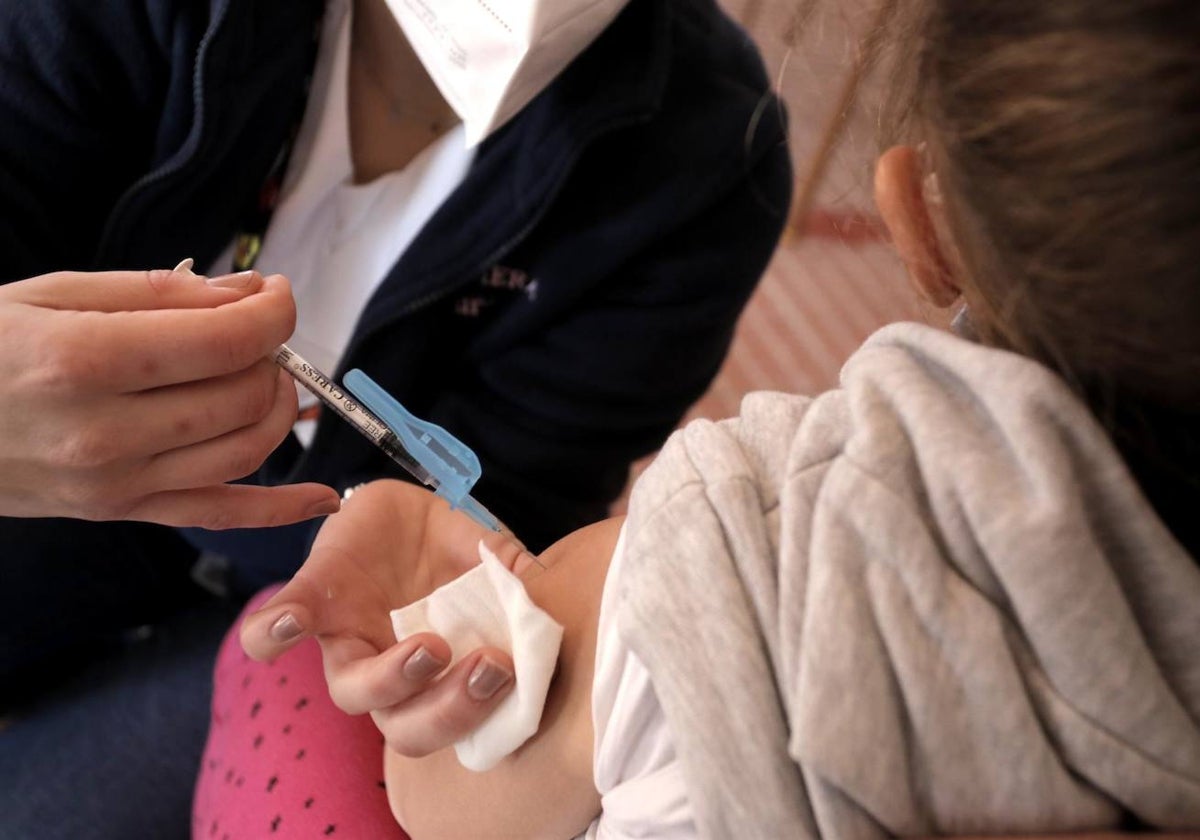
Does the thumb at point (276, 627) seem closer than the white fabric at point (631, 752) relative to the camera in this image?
No

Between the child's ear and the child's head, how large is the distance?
0.07ft

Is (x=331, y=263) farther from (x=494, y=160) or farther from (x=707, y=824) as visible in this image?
(x=707, y=824)

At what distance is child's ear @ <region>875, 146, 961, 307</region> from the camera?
Result: 1.38 feet

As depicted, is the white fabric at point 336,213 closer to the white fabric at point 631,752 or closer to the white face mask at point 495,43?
the white face mask at point 495,43

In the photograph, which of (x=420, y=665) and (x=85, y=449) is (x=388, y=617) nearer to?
(x=420, y=665)

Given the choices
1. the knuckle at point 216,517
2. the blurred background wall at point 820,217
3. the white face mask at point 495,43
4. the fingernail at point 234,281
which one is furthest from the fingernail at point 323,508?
the blurred background wall at point 820,217

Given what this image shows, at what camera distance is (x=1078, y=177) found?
31 cm

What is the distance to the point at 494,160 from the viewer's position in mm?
725

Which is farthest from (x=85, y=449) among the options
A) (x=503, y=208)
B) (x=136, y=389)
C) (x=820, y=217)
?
(x=820, y=217)

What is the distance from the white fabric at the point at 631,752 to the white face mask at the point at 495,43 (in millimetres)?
324

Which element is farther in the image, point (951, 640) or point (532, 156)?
Answer: point (532, 156)

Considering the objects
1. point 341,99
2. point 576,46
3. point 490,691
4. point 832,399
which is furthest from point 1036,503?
point 341,99

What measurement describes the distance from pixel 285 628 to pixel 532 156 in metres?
0.40

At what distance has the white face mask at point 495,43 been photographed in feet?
1.82
